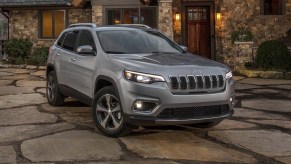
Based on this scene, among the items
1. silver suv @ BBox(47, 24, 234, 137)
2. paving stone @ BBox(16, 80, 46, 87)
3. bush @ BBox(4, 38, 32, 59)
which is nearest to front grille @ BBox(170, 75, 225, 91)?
silver suv @ BBox(47, 24, 234, 137)

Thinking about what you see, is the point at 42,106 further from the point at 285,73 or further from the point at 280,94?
the point at 285,73

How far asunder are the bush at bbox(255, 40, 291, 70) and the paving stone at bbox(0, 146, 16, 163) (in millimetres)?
11930

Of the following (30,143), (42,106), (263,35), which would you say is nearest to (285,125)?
(30,143)

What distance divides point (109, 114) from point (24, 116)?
2.48 metres

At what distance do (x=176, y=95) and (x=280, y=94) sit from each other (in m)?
6.28

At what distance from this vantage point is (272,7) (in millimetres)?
18578

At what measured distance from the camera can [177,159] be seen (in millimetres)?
5242

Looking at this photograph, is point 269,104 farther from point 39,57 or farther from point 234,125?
point 39,57

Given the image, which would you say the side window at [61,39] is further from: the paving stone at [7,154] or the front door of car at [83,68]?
the paving stone at [7,154]

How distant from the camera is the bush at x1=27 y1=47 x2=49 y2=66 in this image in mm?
19562

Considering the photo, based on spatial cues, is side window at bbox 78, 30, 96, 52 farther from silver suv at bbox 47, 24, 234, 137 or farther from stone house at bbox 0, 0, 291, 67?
stone house at bbox 0, 0, 291, 67

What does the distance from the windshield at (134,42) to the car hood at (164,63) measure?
1.32ft

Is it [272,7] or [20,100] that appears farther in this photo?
[272,7]

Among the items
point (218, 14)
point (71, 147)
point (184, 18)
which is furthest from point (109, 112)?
point (184, 18)
